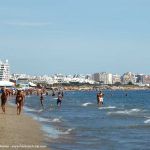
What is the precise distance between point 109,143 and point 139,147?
57.6 inches

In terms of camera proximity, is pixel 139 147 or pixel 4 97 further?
pixel 4 97

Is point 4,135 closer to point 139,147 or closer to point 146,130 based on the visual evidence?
point 139,147

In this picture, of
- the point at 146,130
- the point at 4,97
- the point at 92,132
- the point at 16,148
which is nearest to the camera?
the point at 16,148

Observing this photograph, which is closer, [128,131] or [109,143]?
[109,143]

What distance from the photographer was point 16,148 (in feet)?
49.6

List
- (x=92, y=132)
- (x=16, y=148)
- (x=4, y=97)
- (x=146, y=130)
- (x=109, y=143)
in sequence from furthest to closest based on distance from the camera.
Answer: (x=4, y=97), (x=146, y=130), (x=92, y=132), (x=109, y=143), (x=16, y=148)

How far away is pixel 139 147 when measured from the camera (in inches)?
694

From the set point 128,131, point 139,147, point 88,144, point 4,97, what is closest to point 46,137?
point 88,144

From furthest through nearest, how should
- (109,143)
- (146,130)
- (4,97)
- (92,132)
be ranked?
(4,97) < (146,130) < (92,132) < (109,143)

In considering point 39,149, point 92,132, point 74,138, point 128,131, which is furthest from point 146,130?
point 39,149

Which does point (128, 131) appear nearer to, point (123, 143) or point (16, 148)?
point (123, 143)

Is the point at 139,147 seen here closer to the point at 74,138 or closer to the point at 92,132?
the point at 74,138

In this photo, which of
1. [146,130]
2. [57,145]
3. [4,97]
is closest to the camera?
[57,145]

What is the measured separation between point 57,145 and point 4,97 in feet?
Result: 47.7
